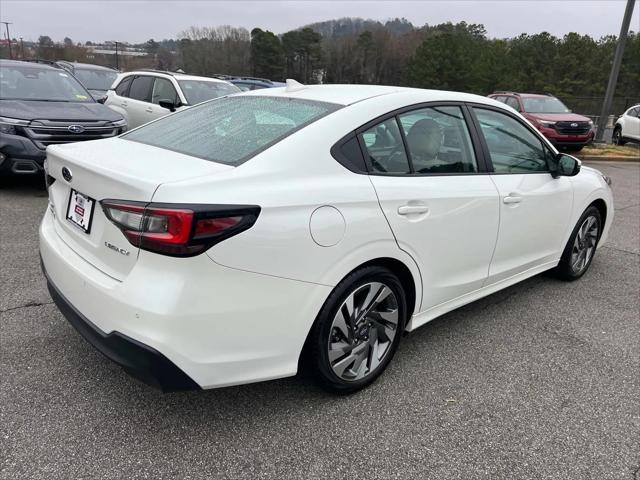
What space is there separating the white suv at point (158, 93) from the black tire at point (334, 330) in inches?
265

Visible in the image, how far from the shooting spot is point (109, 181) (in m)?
2.15

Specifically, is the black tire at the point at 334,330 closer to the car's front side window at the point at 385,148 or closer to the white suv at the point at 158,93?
the car's front side window at the point at 385,148

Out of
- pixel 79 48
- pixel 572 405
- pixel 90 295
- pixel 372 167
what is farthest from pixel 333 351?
pixel 79 48

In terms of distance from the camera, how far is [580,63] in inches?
1982

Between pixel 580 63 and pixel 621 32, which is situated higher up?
pixel 580 63

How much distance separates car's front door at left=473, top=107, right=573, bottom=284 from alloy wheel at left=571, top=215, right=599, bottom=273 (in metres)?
0.44

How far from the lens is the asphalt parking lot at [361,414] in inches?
86.7

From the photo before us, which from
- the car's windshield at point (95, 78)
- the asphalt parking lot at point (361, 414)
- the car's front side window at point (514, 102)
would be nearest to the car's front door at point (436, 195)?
the asphalt parking lot at point (361, 414)

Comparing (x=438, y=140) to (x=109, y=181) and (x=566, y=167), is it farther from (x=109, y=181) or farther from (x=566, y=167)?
(x=109, y=181)

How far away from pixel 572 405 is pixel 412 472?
109cm

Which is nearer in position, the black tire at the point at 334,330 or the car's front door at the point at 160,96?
the black tire at the point at 334,330

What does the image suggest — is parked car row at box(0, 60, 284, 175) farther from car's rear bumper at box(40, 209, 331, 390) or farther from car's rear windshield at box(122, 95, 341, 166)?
car's rear bumper at box(40, 209, 331, 390)

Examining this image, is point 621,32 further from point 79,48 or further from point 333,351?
point 79,48

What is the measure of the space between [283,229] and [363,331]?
2.76ft
